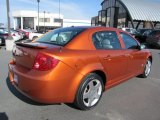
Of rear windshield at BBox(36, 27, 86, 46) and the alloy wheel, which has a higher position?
rear windshield at BBox(36, 27, 86, 46)

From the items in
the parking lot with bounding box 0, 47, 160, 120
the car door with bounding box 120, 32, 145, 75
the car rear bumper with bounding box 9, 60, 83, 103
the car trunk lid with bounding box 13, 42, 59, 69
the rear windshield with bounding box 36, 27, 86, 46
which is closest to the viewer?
the car rear bumper with bounding box 9, 60, 83, 103

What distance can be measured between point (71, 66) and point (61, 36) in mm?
1077

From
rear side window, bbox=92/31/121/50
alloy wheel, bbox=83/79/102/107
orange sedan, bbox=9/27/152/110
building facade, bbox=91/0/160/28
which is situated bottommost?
alloy wheel, bbox=83/79/102/107

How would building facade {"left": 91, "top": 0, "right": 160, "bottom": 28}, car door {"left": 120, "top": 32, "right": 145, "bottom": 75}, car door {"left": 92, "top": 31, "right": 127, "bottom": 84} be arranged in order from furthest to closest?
building facade {"left": 91, "top": 0, "right": 160, "bottom": 28} → car door {"left": 120, "top": 32, "right": 145, "bottom": 75} → car door {"left": 92, "top": 31, "right": 127, "bottom": 84}

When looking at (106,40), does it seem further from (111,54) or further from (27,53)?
(27,53)

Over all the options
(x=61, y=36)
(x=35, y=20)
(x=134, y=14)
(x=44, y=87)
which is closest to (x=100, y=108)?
(x=44, y=87)

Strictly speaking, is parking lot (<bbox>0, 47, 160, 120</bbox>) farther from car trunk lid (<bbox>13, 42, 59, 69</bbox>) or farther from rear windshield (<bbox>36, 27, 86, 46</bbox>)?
rear windshield (<bbox>36, 27, 86, 46</bbox>)

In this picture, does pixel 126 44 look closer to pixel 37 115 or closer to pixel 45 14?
pixel 37 115

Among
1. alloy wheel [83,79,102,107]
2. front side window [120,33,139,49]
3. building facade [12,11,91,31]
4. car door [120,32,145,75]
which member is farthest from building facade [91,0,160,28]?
alloy wheel [83,79,102,107]

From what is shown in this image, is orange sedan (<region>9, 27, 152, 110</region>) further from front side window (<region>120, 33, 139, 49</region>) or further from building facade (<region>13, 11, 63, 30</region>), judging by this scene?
building facade (<region>13, 11, 63, 30</region>)

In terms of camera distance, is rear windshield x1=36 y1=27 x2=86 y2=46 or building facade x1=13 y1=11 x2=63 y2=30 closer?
rear windshield x1=36 y1=27 x2=86 y2=46

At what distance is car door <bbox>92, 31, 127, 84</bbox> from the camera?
4.43m

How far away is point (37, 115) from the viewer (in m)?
3.94

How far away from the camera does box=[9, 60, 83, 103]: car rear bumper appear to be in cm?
353
